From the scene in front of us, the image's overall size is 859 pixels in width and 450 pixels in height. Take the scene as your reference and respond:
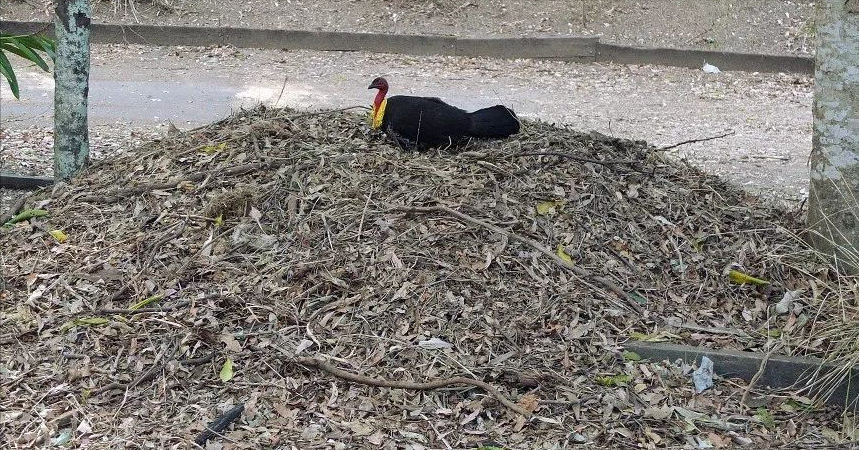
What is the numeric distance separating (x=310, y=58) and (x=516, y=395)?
7895 mm

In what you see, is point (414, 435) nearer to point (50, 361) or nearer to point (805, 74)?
point (50, 361)

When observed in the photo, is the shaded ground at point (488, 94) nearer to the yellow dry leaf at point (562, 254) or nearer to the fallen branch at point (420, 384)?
the yellow dry leaf at point (562, 254)

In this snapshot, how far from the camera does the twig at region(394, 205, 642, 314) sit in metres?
4.18

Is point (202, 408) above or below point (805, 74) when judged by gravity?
below

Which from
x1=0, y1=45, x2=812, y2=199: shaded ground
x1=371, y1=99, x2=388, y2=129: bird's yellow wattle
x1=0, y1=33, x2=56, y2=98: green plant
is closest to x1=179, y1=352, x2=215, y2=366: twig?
x1=0, y1=33, x2=56, y2=98: green plant

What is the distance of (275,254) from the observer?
4242mm

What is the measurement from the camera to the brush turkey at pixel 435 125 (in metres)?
5.39

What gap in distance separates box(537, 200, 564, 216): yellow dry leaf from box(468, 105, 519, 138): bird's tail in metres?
0.87

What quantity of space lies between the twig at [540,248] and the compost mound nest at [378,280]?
10mm

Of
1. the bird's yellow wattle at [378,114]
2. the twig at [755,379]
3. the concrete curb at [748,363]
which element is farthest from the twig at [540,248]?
the bird's yellow wattle at [378,114]

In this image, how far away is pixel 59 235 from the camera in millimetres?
4582

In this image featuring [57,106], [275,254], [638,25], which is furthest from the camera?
[638,25]

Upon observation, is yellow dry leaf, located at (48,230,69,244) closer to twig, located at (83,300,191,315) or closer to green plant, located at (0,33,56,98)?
twig, located at (83,300,191,315)

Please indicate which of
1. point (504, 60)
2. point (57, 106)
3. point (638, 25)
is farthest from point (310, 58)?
point (57, 106)
